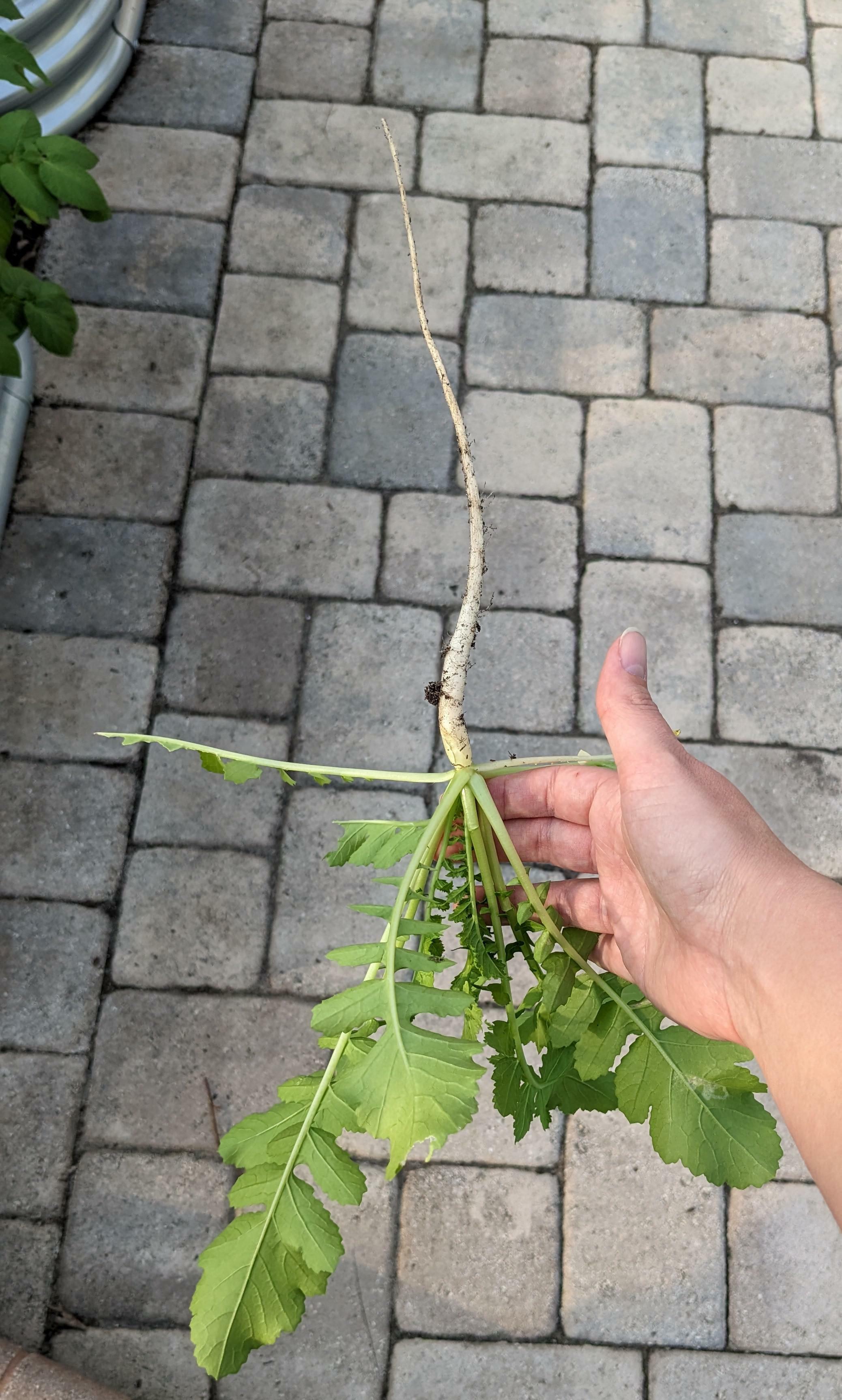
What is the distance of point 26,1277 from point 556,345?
292cm

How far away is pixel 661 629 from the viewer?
313 cm

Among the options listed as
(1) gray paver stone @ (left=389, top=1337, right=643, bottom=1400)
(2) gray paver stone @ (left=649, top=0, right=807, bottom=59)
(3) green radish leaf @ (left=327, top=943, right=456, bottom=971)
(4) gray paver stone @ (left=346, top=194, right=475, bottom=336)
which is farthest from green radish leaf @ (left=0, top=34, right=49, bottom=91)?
(1) gray paver stone @ (left=389, top=1337, right=643, bottom=1400)

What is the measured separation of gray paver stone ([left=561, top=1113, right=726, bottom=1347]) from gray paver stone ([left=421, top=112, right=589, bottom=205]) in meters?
2.83

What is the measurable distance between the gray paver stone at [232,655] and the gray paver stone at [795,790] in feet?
3.75

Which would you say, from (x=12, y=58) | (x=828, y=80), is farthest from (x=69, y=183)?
(x=828, y=80)

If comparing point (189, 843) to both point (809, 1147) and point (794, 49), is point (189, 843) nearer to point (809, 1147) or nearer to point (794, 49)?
point (809, 1147)

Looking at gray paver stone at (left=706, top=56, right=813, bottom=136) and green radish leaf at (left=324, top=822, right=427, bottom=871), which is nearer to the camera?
green radish leaf at (left=324, top=822, right=427, bottom=871)

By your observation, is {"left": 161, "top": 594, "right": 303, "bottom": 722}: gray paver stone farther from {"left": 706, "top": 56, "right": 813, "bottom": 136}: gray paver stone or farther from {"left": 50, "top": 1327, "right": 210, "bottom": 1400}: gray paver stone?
{"left": 706, "top": 56, "right": 813, "bottom": 136}: gray paver stone

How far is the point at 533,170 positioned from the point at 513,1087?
2984mm

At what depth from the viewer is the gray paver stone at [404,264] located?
3.42 meters

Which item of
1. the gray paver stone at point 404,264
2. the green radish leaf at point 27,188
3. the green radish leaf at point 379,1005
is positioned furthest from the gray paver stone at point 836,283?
the green radish leaf at point 379,1005

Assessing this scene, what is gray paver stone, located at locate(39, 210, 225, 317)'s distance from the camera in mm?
3412

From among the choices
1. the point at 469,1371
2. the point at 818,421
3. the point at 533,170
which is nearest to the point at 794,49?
the point at 533,170

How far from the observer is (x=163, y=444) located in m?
3.25
